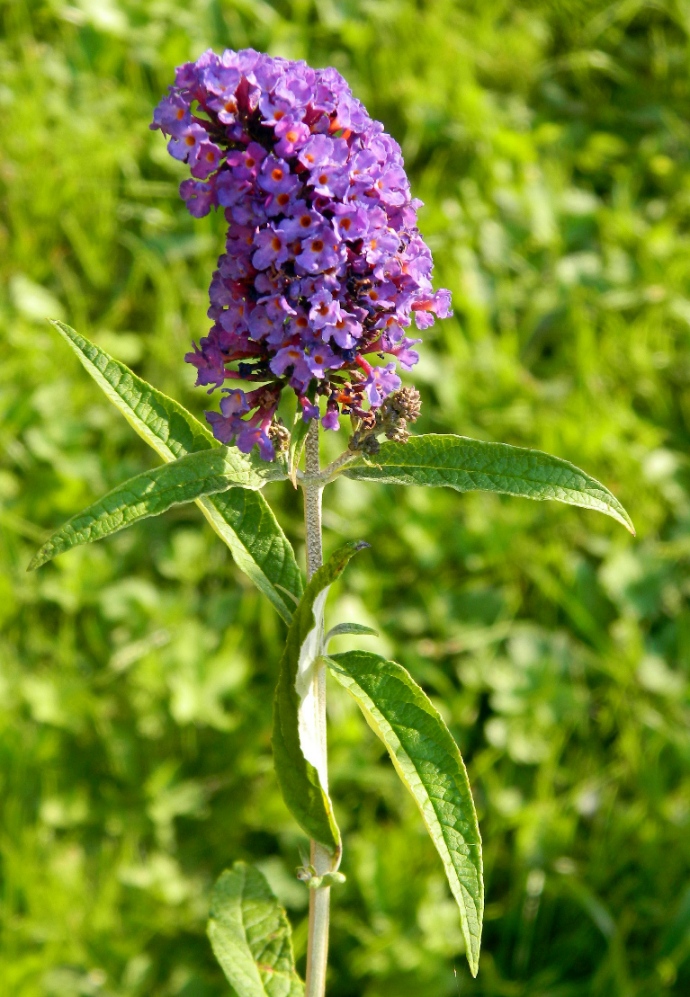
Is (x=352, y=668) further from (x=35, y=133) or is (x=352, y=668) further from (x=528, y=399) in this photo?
(x=35, y=133)

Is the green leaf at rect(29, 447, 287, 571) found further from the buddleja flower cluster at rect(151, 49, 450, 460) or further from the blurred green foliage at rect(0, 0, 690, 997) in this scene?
the blurred green foliage at rect(0, 0, 690, 997)

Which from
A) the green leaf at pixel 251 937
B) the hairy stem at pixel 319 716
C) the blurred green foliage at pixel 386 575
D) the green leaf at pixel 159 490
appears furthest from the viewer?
the blurred green foliage at pixel 386 575

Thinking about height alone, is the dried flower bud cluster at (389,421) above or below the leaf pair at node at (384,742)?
above

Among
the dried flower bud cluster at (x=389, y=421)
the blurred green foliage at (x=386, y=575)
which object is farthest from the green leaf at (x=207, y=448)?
the blurred green foliage at (x=386, y=575)

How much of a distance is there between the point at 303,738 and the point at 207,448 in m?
0.43

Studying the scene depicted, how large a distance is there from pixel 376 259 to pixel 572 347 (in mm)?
2564

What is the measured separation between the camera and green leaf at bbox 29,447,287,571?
3.94ft

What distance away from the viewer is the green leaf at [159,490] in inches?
47.3

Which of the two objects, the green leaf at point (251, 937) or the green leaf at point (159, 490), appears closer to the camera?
the green leaf at point (159, 490)

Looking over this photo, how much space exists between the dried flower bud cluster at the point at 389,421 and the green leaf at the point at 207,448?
6.6 inches

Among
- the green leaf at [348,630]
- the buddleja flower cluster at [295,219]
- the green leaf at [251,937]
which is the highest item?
the buddleja flower cluster at [295,219]

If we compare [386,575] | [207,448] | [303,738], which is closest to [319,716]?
[303,738]

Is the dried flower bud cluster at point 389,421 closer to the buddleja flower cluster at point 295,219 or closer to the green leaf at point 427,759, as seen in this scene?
the buddleja flower cluster at point 295,219

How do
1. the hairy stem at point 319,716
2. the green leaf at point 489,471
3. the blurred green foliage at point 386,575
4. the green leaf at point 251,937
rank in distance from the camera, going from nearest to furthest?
the green leaf at point 489,471, the hairy stem at point 319,716, the green leaf at point 251,937, the blurred green foliage at point 386,575
